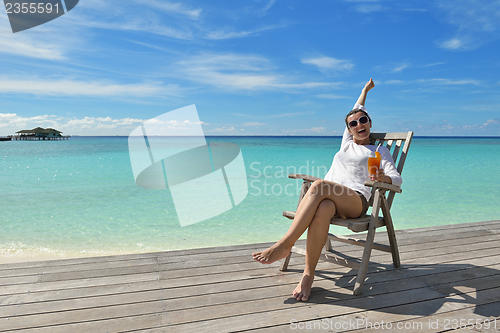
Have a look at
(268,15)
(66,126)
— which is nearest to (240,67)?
(268,15)

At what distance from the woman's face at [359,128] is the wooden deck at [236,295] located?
1.01 m

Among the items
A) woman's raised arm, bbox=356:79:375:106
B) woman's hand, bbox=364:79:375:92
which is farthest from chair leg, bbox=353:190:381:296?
woman's hand, bbox=364:79:375:92

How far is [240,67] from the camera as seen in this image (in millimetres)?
34438

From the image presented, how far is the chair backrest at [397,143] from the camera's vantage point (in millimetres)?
2465

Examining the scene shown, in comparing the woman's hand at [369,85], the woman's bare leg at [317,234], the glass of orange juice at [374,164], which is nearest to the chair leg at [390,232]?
the glass of orange juice at [374,164]

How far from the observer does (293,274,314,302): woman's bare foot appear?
183 cm

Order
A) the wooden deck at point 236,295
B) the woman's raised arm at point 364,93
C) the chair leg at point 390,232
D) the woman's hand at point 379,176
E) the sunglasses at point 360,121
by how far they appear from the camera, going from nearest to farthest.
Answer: the wooden deck at point 236,295 < the woman's hand at point 379,176 < the chair leg at point 390,232 < the sunglasses at point 360,121 < the woman's raised arm at point 364,93

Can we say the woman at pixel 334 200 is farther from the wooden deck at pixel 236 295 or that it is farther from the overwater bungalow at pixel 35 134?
the overwater bungalow at pixel 35 134

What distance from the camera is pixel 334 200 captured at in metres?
2.00

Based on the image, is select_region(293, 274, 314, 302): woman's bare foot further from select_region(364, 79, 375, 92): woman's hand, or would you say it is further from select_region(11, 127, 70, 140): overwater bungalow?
select_region(11, 127, 70, 140): overwater bungalow

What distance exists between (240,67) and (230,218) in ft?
101

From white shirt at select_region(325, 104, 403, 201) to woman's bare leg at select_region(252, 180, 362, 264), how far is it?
0.31 metres

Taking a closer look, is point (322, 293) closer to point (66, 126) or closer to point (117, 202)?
point (117, 202)

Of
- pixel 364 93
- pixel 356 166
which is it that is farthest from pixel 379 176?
pixel 364 93
